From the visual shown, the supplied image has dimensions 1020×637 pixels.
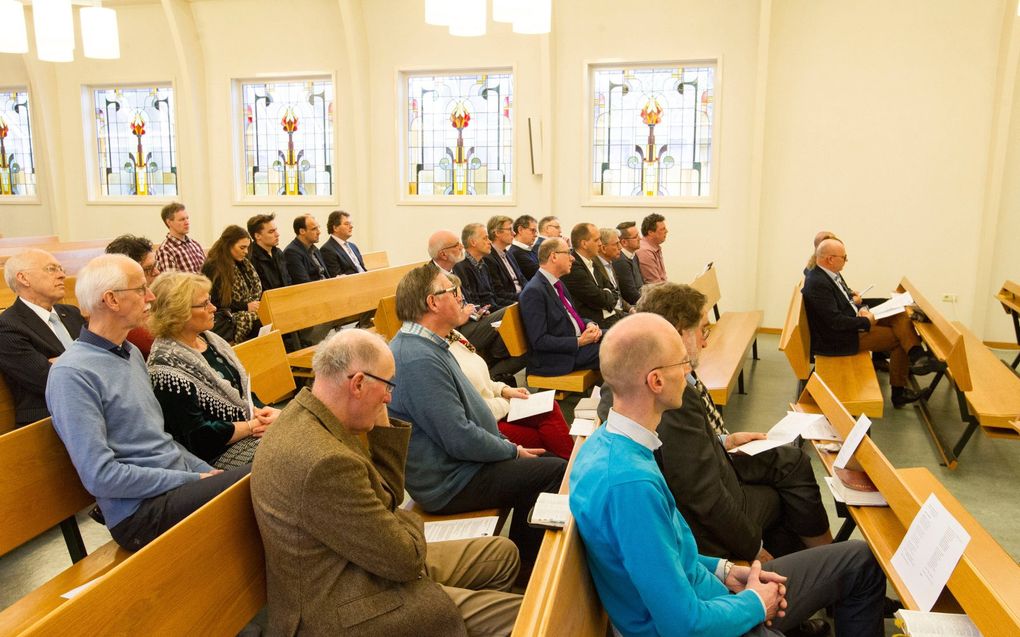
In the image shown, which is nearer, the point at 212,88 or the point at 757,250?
the point at 757,250

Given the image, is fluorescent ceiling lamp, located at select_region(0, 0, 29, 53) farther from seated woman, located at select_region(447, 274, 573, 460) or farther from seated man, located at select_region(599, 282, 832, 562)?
seated man, located at select_region(599, 282, 832, 562)

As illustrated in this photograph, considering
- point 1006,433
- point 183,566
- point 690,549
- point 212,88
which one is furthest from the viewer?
point 212,88

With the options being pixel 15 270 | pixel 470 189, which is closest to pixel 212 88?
pixel 470 189

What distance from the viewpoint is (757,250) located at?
27.6 ft

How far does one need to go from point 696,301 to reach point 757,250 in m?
6.22

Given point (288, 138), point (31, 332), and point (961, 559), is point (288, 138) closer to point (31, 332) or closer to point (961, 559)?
point (31, 332)

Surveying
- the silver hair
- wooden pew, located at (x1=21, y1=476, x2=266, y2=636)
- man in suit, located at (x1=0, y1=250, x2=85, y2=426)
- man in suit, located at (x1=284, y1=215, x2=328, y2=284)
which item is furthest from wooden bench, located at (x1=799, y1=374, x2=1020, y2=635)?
man in suit, located at (x1=284, y1=215, x2=328, y2=284)

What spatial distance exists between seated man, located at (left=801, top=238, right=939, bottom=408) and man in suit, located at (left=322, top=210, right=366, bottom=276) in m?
4.16

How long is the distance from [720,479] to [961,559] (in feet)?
2.24

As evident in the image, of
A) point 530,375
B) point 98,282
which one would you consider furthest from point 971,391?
point 98,282

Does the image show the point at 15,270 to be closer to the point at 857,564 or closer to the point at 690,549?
the point at 690,549

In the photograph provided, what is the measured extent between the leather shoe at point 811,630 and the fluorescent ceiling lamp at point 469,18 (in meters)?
3.90

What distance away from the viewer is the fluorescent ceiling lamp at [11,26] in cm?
500

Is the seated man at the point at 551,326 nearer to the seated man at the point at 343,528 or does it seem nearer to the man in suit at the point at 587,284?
the man in suit at the point at 587,284
